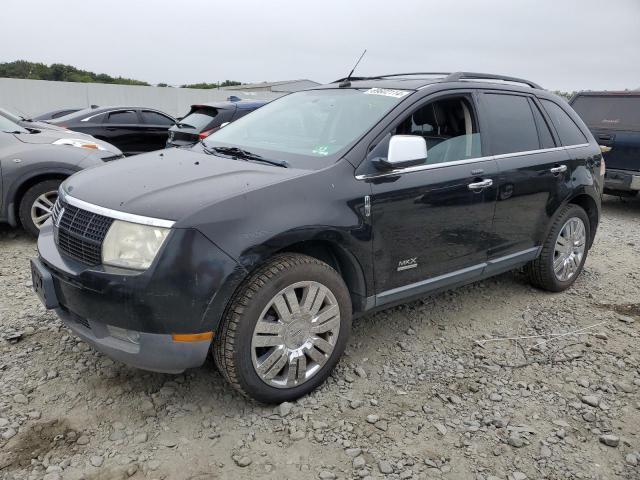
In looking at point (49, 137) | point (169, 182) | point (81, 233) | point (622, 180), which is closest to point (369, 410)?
point (169, 182)

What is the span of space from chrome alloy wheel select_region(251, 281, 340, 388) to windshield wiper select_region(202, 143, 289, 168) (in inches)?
29.8

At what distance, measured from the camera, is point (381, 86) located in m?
3.58

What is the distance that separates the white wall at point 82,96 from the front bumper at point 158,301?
19.1 metres

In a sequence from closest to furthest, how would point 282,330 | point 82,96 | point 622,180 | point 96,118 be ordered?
1. point 282,330
2. point 622,180
3. point 96,118
4. point 82,96

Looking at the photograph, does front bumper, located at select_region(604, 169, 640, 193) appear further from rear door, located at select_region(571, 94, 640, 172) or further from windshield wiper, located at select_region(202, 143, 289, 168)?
windshield wiper, located at select_region(202, 143, 289, 168)

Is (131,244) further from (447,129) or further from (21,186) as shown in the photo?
(21,186)

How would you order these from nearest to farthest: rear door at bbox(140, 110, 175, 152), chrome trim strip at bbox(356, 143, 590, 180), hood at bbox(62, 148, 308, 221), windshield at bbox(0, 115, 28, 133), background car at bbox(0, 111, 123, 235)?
hood at bbox(62, 148, 308, 221) → chrome trim strip at bbox(356, 143, 590, 180) → background car at bbox(0, 111, 123, 235) → windshield at bbox(0, 115, 28, 133) → rear door at bbox(140, 110, 175, 152)

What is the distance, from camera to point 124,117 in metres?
10.9

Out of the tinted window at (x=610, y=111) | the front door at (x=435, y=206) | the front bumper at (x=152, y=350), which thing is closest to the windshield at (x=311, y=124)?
the front door at (x=435, y=206)

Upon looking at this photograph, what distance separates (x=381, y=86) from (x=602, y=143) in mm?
6170

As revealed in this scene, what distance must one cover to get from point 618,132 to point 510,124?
534 centimetres

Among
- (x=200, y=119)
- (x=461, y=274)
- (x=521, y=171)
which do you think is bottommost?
(x=461, y=274)

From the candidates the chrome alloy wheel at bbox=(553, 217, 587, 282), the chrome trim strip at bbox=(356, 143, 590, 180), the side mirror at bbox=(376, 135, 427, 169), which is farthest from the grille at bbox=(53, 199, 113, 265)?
the chrome alloy wheel at bbox=(553, 217, 587, 282)

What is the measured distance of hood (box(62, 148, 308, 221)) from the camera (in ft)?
8.04
